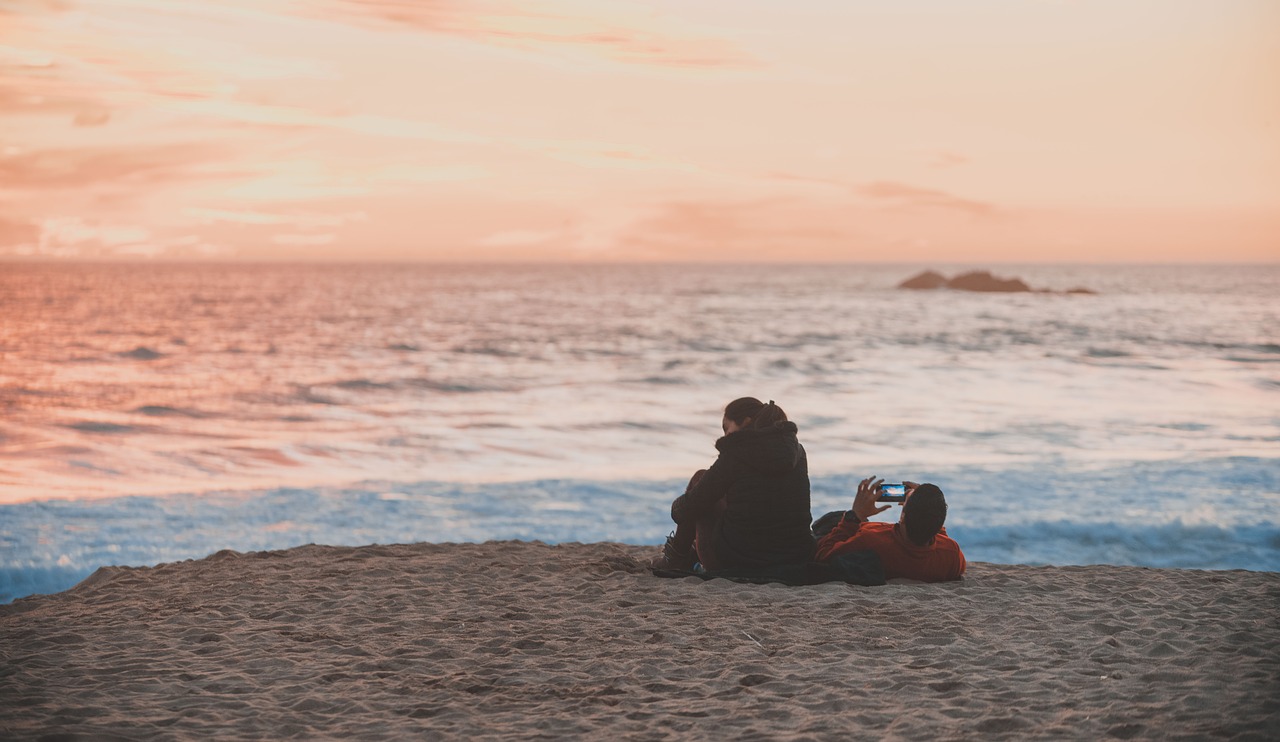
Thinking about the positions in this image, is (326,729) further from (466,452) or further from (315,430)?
(315,430)

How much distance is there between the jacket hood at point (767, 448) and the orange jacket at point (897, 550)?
84 centimetres

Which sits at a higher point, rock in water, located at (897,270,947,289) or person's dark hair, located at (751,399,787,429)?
rock in water, located at (897,270,947,289)

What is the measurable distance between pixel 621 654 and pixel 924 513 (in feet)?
7.63

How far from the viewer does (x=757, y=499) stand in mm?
6473

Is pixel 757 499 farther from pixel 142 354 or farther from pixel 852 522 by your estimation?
pixel 142 354

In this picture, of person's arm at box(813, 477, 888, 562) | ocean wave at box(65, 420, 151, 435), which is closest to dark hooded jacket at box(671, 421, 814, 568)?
person's arm at box(813, 477, 888, 562)

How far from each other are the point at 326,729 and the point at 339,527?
22.4ft

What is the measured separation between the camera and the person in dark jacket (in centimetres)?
634

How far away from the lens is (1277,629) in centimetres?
557

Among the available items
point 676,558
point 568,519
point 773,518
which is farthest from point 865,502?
point 568,519

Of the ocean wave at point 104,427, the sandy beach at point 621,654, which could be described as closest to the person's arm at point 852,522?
the sandy beach at point 621,654

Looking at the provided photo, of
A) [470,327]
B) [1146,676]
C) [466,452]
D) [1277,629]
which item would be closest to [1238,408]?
[466,452]

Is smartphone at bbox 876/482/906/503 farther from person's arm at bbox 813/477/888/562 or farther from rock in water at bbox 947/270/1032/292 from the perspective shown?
rock in water at bbox 947/270/1032/292

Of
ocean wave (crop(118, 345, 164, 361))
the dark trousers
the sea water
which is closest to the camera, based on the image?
the dark trousers
